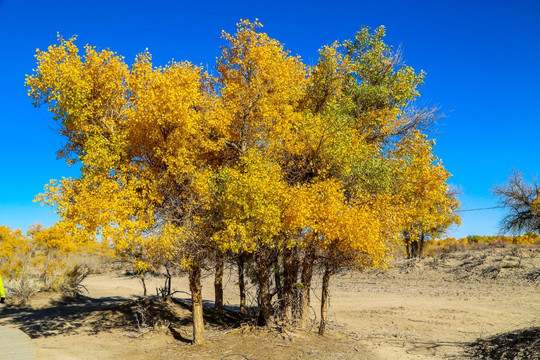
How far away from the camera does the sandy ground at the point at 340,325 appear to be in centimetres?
1080

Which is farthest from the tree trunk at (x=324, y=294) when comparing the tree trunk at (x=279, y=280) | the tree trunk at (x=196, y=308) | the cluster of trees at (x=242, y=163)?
the tree trunk at (x=196, y=308)

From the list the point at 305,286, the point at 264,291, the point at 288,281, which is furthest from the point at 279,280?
the point at 264,291

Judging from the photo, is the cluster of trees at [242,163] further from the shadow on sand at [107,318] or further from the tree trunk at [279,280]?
the shadow on sand at [107,318]

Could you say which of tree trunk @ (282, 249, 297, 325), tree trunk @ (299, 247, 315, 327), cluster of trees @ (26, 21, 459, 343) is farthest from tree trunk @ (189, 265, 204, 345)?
tree trunk @ (299, 247, 315, 327)

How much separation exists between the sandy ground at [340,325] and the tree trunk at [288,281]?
2.89ft

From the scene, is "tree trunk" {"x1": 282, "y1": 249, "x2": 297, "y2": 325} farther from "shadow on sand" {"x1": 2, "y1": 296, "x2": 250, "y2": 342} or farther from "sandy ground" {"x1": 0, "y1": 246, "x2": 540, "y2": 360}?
"shadow on sand" {"x1": 2, "y1": 296, "x2": 250, "y2": 342}

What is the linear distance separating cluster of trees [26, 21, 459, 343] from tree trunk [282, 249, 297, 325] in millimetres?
51

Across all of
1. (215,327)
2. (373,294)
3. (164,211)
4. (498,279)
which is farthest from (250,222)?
(498,279)

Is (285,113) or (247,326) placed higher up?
(285,113)

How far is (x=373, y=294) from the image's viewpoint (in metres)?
24.0

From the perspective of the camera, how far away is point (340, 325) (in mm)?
15109

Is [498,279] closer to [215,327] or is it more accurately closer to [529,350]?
[529,350]

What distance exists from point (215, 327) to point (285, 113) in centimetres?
754

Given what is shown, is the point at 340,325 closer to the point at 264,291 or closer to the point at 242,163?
the point at 264,291
